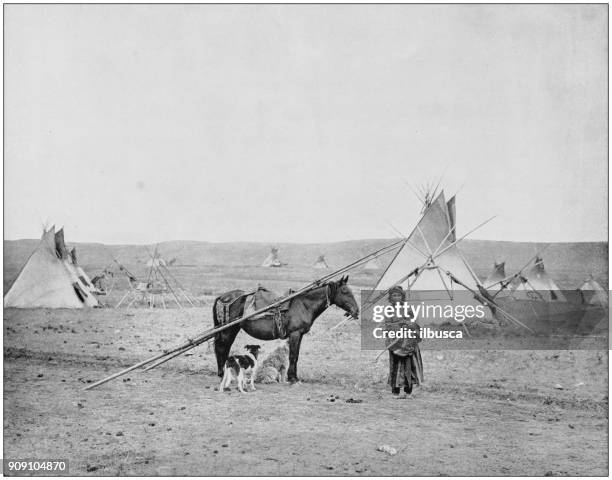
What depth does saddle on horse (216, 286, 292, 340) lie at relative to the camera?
790cm

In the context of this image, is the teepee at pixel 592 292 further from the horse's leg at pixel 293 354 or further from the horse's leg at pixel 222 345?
the horse's leg at pixel 222 345

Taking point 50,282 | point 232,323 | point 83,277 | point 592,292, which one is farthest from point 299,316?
point 592,292

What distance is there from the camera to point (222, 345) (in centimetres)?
799

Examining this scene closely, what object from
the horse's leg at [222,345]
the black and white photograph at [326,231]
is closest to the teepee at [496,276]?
the black and white photograph at [326,231]

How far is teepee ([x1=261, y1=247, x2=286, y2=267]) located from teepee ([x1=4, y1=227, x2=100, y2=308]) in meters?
2.24

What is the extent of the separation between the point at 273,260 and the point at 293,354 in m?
1.12

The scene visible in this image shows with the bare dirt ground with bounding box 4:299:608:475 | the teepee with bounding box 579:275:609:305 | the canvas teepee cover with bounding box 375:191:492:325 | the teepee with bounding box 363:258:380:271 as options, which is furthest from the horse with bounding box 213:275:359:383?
the teepee with bounding box 579:275:609:305

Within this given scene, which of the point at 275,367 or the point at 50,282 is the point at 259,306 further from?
the point at 50,282

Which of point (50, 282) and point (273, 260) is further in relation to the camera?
point (50, 282)

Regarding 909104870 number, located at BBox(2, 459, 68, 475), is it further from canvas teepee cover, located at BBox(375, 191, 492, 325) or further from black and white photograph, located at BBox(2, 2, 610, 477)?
canvas teepee cover, located at BBox(375, 191, 492, 325)

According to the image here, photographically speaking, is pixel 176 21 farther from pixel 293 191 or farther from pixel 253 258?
pixel 253 258

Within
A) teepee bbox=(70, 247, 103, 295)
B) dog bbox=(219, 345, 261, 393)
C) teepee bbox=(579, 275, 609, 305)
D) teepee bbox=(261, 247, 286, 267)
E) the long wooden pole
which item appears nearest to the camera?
dog bbox=(219, 345, 261, 393)

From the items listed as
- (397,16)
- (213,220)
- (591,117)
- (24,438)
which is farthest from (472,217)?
(24,438)

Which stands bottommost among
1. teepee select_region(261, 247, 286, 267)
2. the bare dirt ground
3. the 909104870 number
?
the 909104870 number
